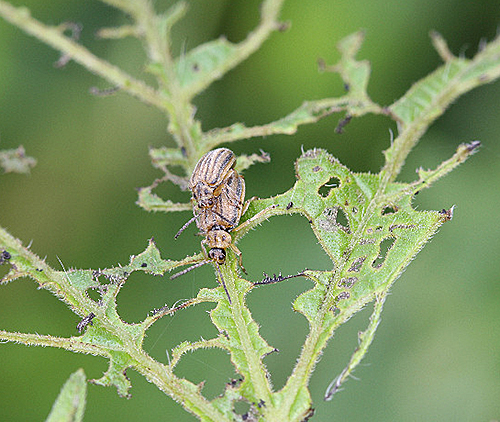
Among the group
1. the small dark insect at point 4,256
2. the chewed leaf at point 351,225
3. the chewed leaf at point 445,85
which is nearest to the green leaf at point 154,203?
the chewed leaf at point 351,225

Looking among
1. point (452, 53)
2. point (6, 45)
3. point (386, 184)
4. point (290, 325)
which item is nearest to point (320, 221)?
point (386, 184)

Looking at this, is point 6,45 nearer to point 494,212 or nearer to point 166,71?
point 166,71

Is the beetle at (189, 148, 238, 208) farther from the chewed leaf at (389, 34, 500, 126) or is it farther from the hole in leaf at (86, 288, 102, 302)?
the chewed leaf at (389, 34, 500, 126)

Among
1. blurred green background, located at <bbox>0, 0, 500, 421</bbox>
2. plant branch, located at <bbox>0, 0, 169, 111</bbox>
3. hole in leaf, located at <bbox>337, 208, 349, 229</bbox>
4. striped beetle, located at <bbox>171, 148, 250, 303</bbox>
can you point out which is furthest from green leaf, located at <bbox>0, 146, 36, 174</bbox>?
hole in leaf, located at <bbox>337, 208, 349, 229</bbox>

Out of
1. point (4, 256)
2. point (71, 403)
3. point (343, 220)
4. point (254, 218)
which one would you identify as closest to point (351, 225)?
point (343, 220)

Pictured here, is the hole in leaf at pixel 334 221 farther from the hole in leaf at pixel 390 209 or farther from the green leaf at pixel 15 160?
the green leaf at pixel 15 160

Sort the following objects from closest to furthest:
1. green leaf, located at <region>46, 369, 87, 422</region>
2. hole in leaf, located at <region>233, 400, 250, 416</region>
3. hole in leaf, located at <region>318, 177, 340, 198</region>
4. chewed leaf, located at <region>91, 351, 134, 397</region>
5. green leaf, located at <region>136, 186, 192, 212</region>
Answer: green leaf, located at <region>46, 369, 87, 422</region>
hole in leaf, located at <region>233, 400, 250, 416</region>
chewed leaf, located at <region>91, 351, 134, 397</region>
hole in leaf, located at <region>318, 177, 340, 198</region>
green leaf, located at <region>136, 186, 192, 212</region>

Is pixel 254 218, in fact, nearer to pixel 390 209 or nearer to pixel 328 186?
pixel 328 186
